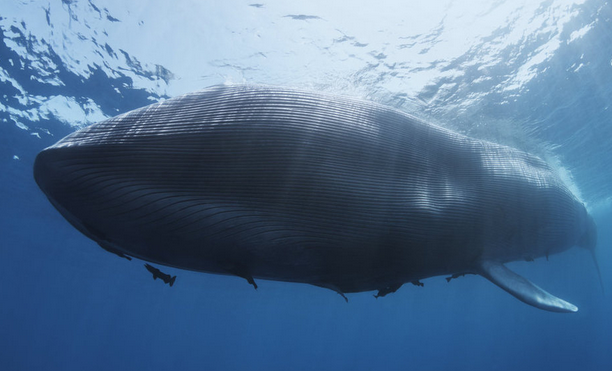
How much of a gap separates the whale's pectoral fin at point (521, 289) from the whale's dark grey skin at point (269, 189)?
33 mm

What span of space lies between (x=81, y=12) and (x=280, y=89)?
1061 cm

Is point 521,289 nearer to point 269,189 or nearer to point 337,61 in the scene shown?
point 269,189

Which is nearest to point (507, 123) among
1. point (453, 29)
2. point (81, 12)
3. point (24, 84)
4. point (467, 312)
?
point (453, 29)

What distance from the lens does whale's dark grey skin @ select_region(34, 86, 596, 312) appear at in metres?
2.07

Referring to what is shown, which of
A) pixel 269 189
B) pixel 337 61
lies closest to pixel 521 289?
pixel 269 189

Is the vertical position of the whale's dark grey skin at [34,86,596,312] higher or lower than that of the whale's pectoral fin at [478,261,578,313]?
higher

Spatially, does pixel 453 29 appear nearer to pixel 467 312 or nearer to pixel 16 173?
pixel 16 173

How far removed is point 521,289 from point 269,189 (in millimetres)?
2930

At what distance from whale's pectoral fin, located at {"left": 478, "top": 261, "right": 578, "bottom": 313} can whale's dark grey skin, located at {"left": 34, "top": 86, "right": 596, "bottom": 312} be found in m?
0.03

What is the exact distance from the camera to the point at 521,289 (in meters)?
3.41

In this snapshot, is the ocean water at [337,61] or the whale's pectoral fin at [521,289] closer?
the whale's pectoral fin at [521,289]

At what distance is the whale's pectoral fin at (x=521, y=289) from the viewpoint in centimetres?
322

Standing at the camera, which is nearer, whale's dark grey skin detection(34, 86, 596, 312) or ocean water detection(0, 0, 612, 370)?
whale's dark grey skin detection(34, 86, 596, 312)

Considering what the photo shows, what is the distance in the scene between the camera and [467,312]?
103 m
